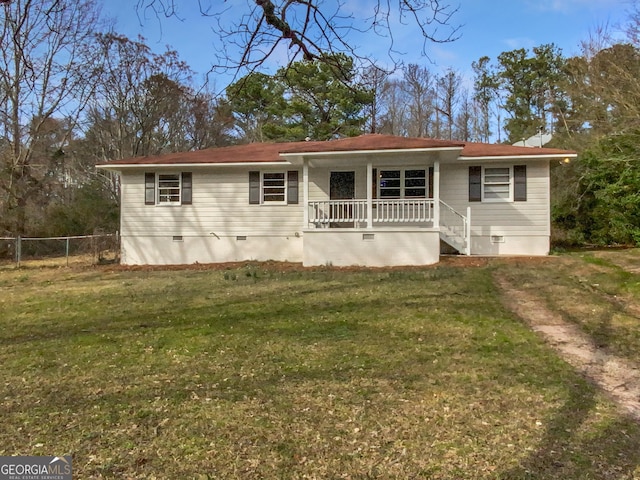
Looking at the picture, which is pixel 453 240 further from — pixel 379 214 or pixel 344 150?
pixel 344 150

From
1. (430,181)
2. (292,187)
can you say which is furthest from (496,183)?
(292,187)

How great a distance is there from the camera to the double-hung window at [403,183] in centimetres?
1373

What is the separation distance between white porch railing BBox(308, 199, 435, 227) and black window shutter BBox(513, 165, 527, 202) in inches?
98.3

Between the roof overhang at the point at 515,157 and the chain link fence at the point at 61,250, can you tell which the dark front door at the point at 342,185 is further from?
the chain link fence at the point at 61,250

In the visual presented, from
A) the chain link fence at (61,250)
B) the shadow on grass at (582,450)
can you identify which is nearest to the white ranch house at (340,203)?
the chain link fence at (61,250)

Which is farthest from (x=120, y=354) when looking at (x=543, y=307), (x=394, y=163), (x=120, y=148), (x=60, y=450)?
(x=120, y=148)

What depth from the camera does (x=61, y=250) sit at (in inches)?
806

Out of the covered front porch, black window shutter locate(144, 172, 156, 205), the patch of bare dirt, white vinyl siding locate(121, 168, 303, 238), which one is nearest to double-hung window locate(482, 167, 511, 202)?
the covered front porch

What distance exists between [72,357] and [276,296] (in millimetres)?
3735

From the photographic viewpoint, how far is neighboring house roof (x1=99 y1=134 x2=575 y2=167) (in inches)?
470

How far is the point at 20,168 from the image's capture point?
2125 centimetres

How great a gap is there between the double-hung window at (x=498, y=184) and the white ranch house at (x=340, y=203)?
0.09 feet

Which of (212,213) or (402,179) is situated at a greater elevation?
(402,179)

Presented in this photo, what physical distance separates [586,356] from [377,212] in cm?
812
